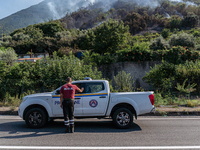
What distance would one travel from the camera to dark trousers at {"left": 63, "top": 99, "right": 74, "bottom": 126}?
6388mm

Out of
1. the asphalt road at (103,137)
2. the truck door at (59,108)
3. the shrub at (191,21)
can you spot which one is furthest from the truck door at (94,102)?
the shrub at (191,21)

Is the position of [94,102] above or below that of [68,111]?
above

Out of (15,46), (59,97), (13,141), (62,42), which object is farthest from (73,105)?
(15,46)

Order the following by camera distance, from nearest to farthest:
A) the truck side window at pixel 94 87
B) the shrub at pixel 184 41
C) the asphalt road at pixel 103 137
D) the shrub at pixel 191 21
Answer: the asphalt road at pixel 103 137 < the truck side window at pixel 94 87 < the shrub at pixel 184 41 < the shrub at pixel 191 21

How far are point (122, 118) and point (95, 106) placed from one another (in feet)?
3.75

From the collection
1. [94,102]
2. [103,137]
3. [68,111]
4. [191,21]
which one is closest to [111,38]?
[94,102]

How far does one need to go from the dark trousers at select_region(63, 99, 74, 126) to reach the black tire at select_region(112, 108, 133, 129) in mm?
1622

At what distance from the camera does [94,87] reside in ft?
23.8

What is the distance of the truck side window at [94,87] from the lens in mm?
7188

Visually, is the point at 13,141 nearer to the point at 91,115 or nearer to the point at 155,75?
the point at 91,115

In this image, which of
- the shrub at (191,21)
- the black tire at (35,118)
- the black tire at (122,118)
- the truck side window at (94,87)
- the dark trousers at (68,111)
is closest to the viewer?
the dark trousers at (68,111)

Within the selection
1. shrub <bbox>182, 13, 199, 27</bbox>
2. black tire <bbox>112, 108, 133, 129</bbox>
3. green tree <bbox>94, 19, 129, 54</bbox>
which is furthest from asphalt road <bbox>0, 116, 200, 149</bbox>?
shrub <bbox>182, 13, 199, 27</bbox>

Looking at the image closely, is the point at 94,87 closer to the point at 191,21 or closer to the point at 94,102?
the point at 94,102

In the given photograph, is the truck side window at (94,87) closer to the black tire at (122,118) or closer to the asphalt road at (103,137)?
the black tire at (122,118)
